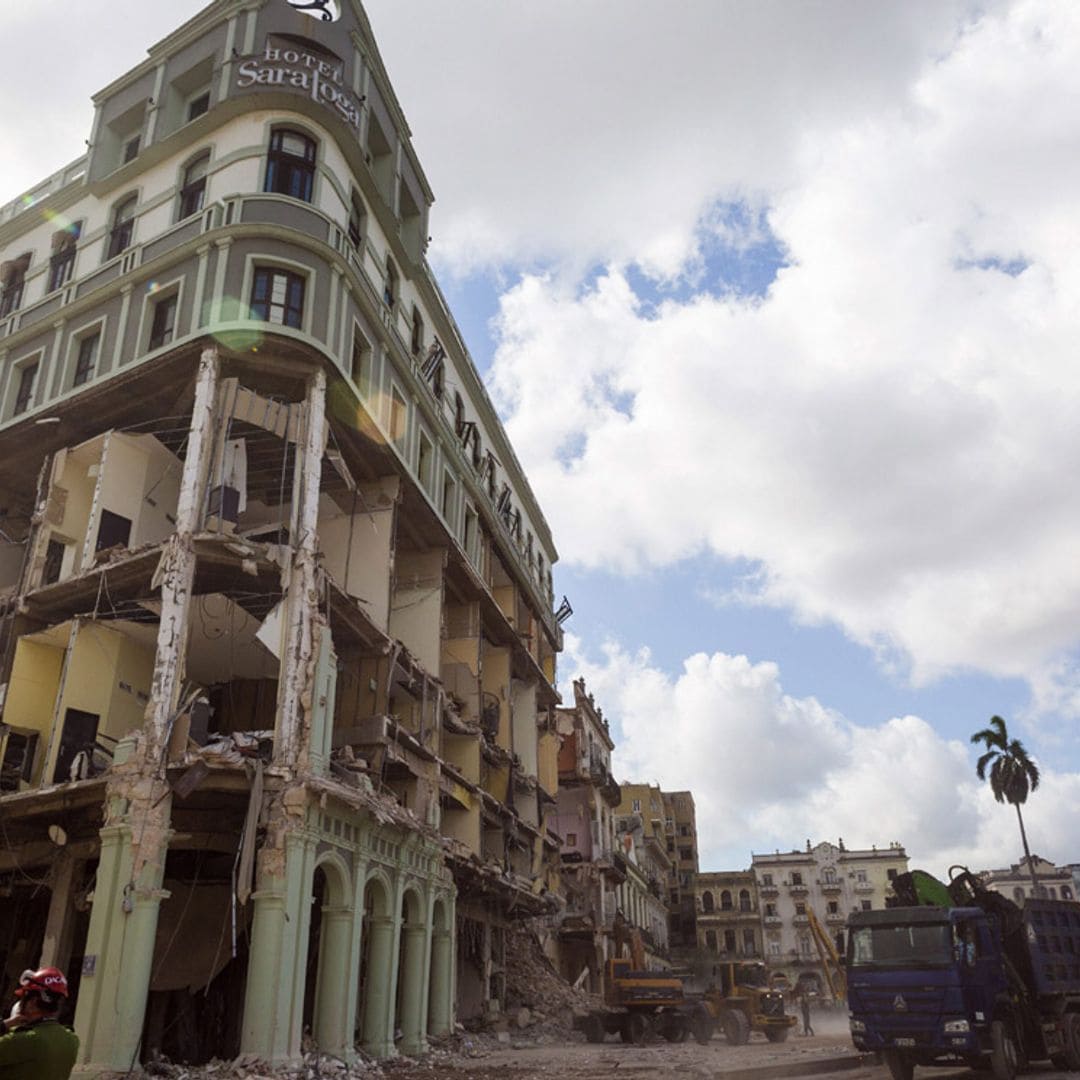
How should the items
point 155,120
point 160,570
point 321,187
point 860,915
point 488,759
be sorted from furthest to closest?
point 488,759, point 155,120, point 321,187, point 160,570, point 860,915

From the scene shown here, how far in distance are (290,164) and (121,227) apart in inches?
242

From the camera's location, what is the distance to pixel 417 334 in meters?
32.0

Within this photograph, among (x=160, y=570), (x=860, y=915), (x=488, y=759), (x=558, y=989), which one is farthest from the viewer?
(x=558, y=989)

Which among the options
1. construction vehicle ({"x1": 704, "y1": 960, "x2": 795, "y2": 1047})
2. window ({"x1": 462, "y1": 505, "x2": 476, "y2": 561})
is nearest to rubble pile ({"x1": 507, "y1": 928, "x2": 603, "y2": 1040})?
construction vehicle ({"x1": 704, "y1": 960, "x2": 795, "y2": 1047})

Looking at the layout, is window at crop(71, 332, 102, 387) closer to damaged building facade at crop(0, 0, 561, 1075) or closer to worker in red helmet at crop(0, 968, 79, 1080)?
damaged building facade at crop(0, 0, 561, 1075)

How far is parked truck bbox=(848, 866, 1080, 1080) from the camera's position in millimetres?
15859

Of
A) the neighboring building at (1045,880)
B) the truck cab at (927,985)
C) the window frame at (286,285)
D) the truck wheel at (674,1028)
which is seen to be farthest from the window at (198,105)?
the neighboring building at (1045,880)

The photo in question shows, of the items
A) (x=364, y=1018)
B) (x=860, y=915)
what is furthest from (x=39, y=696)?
(x=860, y=915)

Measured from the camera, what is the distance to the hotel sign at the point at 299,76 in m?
26.3

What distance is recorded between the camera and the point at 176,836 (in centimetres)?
1870

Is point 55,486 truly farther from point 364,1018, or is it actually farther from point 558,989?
point 558,989

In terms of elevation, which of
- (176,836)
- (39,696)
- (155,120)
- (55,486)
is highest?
(155,120)

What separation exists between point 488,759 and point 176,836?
16.6 meters

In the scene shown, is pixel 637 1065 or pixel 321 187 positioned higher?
pixel 321 187
